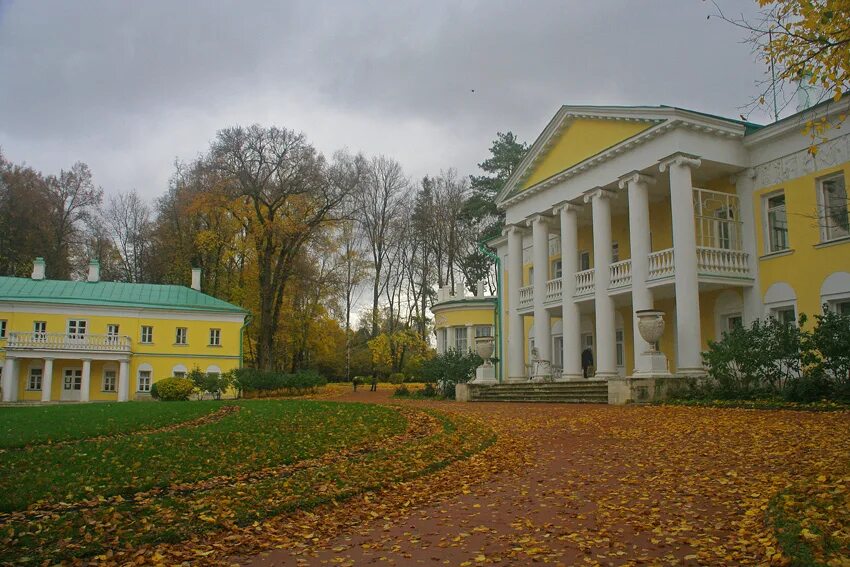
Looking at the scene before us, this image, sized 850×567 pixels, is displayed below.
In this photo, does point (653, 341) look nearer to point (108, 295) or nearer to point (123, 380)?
point (123, 380)

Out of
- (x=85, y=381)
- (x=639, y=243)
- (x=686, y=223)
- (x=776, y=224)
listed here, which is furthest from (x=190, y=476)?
(x=85, y=381)

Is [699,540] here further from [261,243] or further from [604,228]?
[261,243]

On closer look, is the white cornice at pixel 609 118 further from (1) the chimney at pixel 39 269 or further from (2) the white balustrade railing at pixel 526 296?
(1) the chimney at pixel 39 269

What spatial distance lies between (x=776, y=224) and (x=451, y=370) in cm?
1324

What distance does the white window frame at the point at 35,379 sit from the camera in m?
35.4

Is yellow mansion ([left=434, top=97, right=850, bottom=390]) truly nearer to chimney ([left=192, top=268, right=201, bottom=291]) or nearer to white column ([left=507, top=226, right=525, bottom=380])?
white column ([left=507, top=226, right=525, bottom=380])

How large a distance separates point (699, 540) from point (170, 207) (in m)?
45.3

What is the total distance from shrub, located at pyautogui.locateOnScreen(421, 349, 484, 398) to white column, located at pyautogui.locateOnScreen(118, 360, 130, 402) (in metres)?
18.1

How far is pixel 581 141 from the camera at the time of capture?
78.4 feet

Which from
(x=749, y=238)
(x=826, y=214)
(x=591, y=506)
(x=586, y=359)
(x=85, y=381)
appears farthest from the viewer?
(x=85, y=381)

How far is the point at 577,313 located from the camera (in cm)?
2400

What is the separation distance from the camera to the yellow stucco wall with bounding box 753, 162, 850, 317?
57.9 ft

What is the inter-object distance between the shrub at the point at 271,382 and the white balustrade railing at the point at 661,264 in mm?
20717

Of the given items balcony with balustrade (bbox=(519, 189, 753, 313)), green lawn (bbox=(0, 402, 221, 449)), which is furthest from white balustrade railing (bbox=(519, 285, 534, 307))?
green lawn (bbox=(0, 402, 221, 449))
